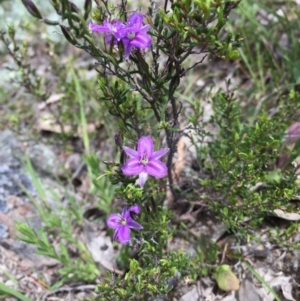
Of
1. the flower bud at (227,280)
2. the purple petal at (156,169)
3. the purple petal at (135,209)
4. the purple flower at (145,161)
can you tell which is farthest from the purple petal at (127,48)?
the flower bud at (227,280)

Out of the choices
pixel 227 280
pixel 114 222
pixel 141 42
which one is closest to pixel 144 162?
pixel 114 222

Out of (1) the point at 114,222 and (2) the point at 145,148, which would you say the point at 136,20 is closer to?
(2) the point at 145,148

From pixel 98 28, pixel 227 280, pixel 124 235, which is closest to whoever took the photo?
pixel 98 28

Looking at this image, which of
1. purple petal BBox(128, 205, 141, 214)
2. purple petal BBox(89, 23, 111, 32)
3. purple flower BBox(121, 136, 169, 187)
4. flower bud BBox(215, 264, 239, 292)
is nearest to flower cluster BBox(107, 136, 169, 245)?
purple flower BBox(121, 136, 169, 187)

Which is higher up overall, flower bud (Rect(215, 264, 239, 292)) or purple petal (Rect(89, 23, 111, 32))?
purple petal (Rect(89, 23, 111, 32))

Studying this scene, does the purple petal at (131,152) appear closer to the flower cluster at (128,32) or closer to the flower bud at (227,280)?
the flower cluster at (128,32)

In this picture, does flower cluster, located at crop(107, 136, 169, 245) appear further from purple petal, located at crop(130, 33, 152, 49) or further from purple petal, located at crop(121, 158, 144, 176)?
purple petal, located at crop(130, 33, 152, 49)
